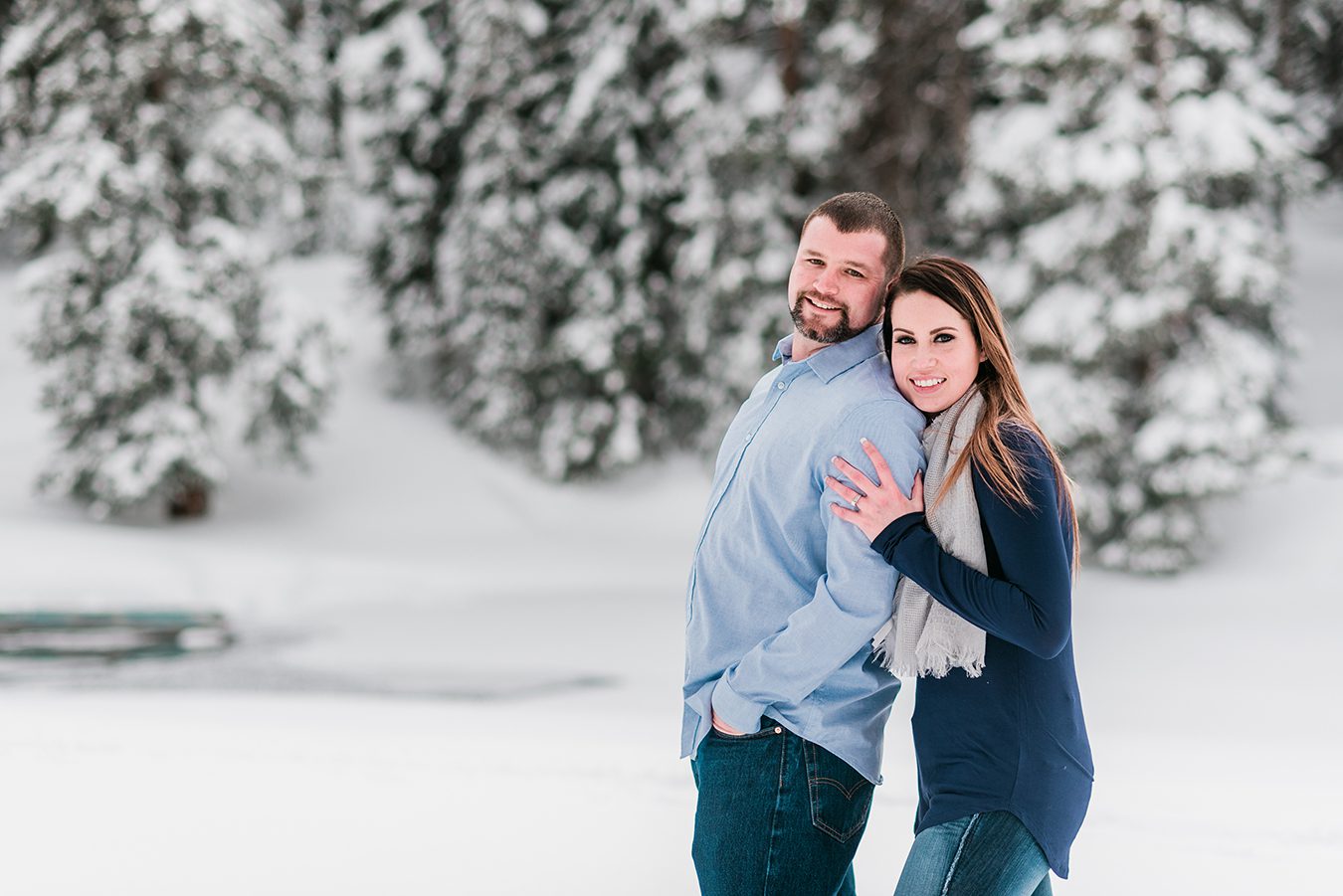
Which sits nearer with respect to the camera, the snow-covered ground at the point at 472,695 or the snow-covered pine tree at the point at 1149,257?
the snow-covered ground at the point at 472,695

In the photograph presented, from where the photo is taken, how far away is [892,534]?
8.66ft

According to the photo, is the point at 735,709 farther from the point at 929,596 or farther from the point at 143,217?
the point at 143,217

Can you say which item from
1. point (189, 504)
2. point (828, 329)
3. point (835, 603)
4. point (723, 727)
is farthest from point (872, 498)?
point (189, 504)

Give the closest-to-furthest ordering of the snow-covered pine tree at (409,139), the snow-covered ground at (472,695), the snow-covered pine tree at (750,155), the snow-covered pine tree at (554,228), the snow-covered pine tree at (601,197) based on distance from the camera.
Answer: the snow-covered ground at (472,695)
the snow-covered pine tree at (750,155)
the snow-covered pine tree at (601,197)
the snow-covered pine tree at (554,228)
the snow-covered pine tree at (409,139)

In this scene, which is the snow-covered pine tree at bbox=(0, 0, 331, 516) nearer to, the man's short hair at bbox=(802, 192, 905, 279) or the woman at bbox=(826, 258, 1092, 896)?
the man's short hair at bbox=(802, 192, 905, 279)

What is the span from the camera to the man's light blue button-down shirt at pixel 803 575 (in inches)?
107

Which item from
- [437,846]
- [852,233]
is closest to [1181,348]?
[437,846]

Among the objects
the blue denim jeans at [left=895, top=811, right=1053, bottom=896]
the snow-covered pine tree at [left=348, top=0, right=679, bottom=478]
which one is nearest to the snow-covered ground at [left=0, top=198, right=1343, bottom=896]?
the snow-covered pine tree at [left=348, top=0, right=679, bottom=478]

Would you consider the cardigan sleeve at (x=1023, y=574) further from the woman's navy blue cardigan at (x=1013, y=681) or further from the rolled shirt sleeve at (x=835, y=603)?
the rolled shirt sleeve at (x=835, y=603)

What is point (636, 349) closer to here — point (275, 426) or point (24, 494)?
point (275, 426)

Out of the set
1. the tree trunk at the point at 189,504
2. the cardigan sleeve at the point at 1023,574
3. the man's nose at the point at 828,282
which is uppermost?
the man's nose at the point at 828,282

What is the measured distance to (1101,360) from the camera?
15.0 meters

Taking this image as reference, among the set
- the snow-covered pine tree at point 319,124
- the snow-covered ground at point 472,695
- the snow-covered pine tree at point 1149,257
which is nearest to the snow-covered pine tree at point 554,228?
the snow-covered ground at point 472,695

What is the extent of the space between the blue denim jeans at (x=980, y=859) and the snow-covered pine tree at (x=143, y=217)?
1434 cm
